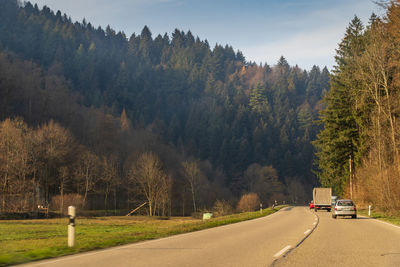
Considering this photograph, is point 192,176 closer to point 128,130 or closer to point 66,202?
point 128,130

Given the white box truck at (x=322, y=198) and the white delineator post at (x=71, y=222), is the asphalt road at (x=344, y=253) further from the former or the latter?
the white box truck at (x=322, y=198)

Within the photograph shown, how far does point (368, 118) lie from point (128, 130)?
242 feet

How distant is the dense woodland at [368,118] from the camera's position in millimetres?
32469

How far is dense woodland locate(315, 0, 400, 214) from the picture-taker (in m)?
32.5

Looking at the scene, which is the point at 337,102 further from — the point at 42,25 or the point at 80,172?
the point at 42,25

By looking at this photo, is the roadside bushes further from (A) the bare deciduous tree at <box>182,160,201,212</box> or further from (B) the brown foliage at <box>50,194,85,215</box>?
(B) the brown foliage at <box>50,194,85,215</box>

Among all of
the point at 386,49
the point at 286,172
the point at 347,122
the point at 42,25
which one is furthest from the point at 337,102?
the point at 42,25

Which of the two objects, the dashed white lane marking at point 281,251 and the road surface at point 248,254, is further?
the dashed white lane marking at point 281,251

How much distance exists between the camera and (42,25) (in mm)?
167875

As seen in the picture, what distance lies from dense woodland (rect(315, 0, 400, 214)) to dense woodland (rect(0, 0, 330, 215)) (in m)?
3.36

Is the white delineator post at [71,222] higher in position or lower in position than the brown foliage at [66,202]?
higher

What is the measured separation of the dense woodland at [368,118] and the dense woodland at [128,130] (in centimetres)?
336

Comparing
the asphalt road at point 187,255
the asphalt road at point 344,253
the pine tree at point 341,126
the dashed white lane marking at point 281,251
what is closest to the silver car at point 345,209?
the asphalt road at point 344,253

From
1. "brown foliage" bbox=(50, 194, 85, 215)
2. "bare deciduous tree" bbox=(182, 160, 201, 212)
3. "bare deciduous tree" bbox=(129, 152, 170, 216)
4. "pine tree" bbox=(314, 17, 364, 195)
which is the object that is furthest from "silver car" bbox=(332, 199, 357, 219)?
"bare deciduous tree" bbox=(182, 160, 201, 212)
